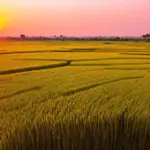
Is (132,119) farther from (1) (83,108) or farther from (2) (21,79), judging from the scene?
(2) (21,79)

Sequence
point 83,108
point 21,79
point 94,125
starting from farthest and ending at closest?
1. point 21,79
2. point 83,108
3. point 94,125

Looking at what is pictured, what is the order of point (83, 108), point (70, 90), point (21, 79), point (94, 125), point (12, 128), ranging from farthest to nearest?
1. point (21, 79)
2. point (70, 90)
3. point (83, 108)
4. point (94, 125)
5. point (12, 128)

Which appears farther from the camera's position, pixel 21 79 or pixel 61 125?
pixel 21 79

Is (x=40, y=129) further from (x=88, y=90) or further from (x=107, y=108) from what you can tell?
(x=88, y=90)

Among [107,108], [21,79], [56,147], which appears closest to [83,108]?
[107,108]

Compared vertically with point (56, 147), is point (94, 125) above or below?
above

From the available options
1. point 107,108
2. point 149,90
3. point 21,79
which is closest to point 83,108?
point 107,108

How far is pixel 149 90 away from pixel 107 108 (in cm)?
99

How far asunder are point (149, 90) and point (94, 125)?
125 centimetres

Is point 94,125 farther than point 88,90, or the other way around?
point 88,90

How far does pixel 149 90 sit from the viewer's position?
3723mm

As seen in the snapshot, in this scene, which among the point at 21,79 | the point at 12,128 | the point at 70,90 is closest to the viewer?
the point at 12,128

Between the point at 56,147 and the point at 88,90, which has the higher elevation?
the point at 88,90

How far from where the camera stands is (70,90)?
3639mm
